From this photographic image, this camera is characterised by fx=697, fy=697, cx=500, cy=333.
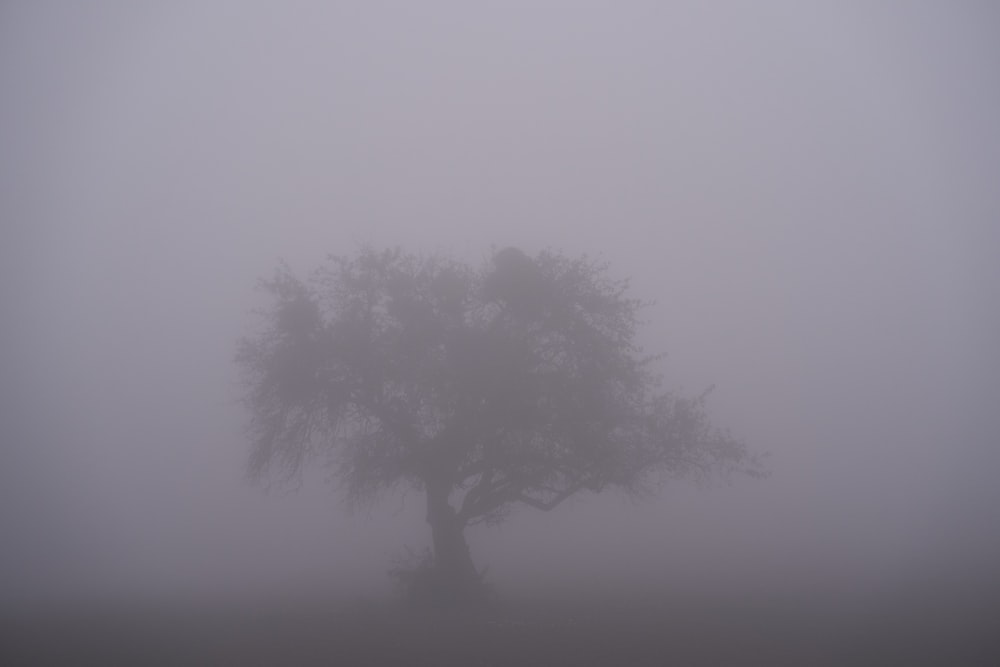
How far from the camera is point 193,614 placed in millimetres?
20359

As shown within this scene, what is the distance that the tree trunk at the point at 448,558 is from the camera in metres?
20.2

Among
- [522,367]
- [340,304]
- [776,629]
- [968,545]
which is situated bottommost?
[776,629]

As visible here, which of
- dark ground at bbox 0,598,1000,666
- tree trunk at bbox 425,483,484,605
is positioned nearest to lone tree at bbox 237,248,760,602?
tree trunk at bbox 425,483,484,605

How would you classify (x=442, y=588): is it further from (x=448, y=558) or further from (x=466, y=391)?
(x=466, y=391)

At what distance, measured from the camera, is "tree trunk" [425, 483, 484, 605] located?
20.2 m

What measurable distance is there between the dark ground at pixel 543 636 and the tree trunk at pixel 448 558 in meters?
1.23

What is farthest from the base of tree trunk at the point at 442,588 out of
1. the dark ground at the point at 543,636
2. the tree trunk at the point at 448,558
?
the dark ground at the point at 543,636

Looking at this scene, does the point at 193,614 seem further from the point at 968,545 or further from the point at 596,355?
the point at 968,545

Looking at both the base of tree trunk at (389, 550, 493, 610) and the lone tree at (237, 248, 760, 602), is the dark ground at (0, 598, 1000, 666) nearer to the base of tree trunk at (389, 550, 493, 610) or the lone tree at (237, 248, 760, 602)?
the base of tree trunk at (389, 550, 493, 610)

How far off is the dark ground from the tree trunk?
1.23 meters

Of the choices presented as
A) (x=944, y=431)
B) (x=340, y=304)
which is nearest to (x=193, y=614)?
(x=340, y=304)

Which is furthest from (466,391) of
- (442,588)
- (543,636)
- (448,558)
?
(543,636)

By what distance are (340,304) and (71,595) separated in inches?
719

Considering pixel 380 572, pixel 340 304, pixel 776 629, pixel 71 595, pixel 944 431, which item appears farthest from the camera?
pixel 944 431
